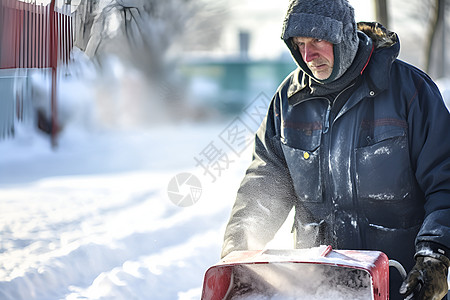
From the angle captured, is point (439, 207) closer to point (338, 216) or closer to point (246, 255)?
point (338, 216)

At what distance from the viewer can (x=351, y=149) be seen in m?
2.21

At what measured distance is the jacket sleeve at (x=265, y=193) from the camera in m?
2.34

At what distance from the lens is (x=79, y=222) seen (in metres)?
5.36

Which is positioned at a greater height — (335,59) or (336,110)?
(335,59)

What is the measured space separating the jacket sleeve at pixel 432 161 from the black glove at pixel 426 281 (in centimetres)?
3

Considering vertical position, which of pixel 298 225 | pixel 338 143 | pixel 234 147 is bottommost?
pixel 234 147

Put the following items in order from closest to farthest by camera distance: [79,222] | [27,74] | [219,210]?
1. [27,74]
2. [79,222]
3. [219,210]

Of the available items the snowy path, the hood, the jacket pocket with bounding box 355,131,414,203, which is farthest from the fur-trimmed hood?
the snowy path

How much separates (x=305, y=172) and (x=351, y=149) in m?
0.20

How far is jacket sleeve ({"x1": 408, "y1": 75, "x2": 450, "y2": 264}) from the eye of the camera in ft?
6.38

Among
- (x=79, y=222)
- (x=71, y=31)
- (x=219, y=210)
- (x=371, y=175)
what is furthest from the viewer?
(x=219, y=210)

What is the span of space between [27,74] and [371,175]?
2.03m

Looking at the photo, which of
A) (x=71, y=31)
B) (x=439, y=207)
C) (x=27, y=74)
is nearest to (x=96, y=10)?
(x=71, y=31)

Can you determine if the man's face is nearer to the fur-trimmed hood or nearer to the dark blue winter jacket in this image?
the dark blue winter jacket
